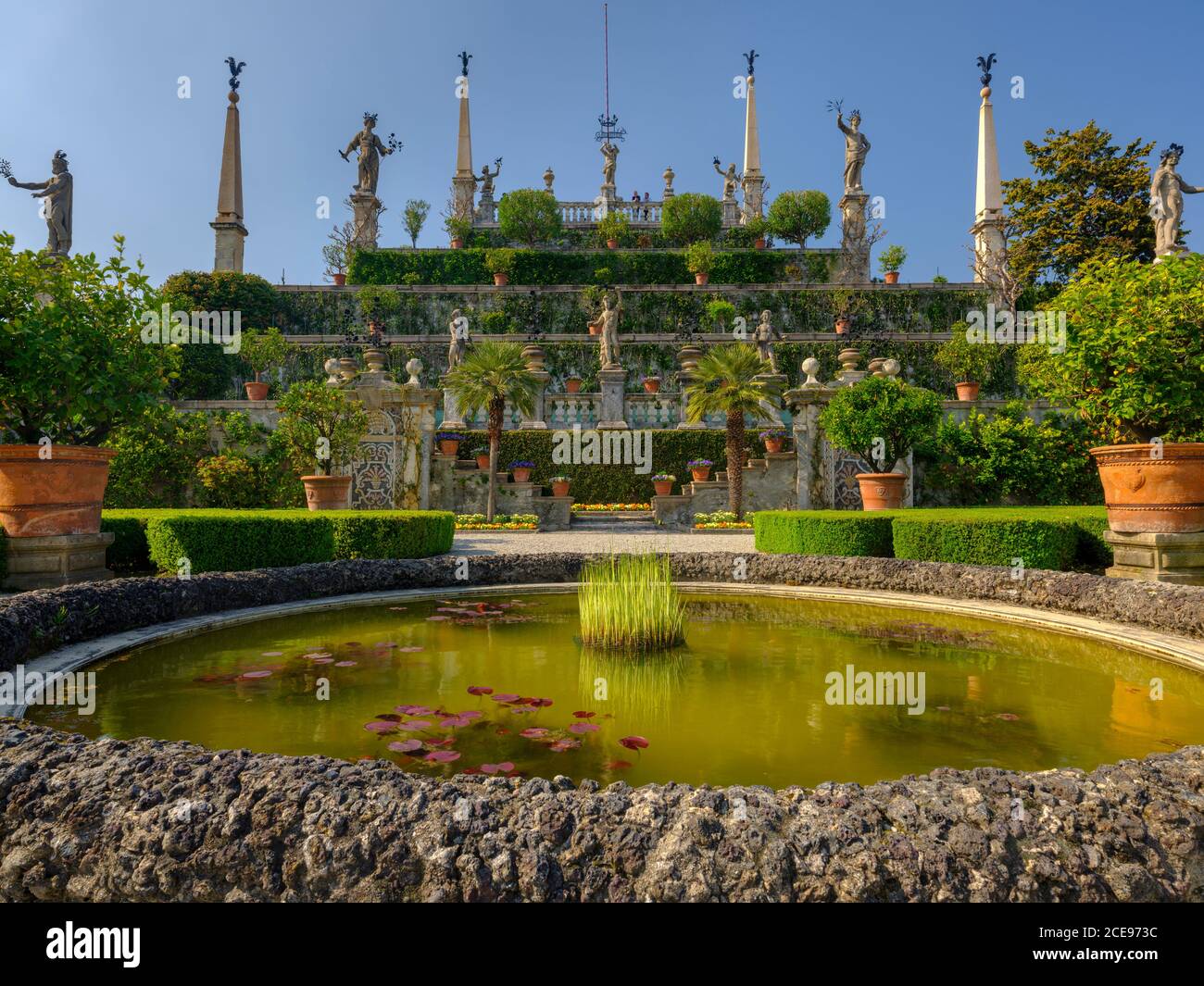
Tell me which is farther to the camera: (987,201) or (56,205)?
(987,201)

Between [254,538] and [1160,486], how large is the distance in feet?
35.5

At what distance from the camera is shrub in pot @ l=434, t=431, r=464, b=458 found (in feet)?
62.8

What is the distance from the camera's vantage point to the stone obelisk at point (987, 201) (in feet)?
109

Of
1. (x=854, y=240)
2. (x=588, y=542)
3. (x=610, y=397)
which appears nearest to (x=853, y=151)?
(x=854, y=240)

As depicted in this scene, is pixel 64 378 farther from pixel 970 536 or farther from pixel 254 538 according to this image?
pixel 970 536

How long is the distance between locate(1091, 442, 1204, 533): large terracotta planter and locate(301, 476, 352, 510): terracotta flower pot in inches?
481

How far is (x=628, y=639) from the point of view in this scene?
598cm

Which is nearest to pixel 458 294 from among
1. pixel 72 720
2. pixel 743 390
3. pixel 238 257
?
pixel 238 257

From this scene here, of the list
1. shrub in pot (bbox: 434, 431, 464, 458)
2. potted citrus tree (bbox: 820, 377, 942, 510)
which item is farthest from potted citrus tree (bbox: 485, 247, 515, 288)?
potted citrus tree (bbox: 820, 377, 942, 510)

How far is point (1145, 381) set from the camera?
7984 millimetres

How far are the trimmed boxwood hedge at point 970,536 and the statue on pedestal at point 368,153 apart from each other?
31940 millimetres

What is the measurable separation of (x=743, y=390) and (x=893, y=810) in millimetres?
16150
